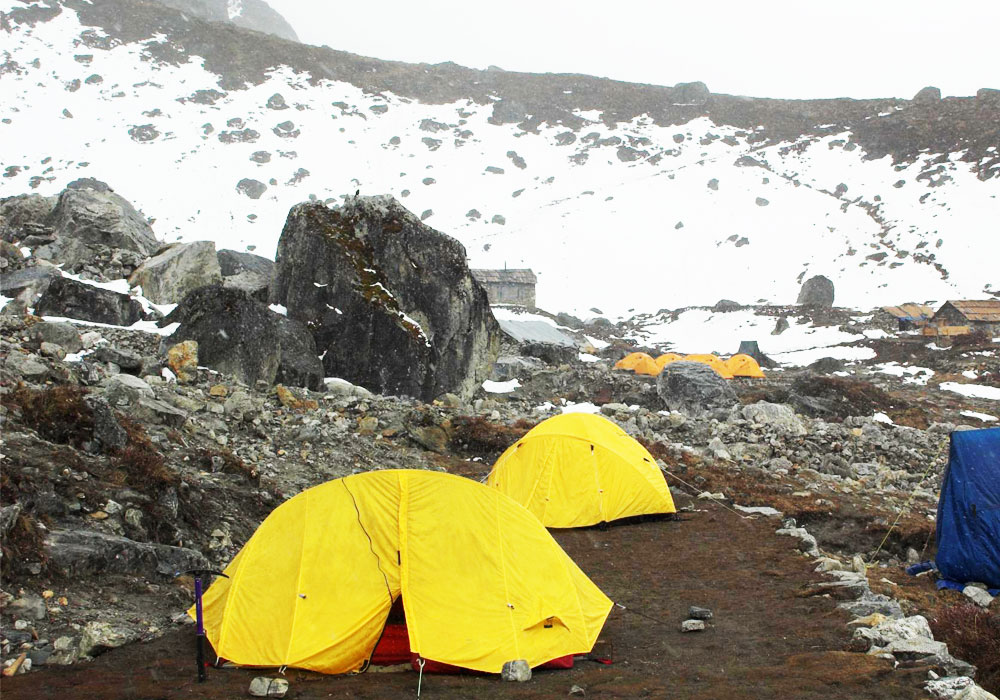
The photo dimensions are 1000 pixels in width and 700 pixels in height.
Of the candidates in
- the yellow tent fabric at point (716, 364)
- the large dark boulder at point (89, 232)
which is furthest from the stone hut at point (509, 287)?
the large dark boulder at point (89, 232)

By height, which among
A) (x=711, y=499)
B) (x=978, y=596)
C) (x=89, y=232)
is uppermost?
(x=89, y=232)

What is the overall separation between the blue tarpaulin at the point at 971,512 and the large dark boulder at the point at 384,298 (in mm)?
11730

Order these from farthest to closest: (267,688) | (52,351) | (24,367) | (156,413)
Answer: (52,351), (156,413), (24,367), (267,688)

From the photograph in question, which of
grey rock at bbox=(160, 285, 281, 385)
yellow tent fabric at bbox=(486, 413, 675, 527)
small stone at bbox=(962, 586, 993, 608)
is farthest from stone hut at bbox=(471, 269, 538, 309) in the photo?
small stone at bbox=(962, 586, 993, 608)

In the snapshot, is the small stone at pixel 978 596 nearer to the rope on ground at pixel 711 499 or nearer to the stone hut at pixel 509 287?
the rope on ground at pixel 711 499

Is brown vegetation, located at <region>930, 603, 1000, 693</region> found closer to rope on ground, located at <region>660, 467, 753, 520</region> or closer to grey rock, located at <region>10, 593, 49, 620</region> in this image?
rope on ground, located at <region>660, 467, 753, 520</region>

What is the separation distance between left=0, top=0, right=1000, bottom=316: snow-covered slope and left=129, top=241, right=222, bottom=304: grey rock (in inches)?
1457

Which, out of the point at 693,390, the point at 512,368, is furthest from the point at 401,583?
the point at 512,368

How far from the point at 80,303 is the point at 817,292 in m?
46.1

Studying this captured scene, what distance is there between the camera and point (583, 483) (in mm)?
12148

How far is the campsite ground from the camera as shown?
5578 millimetres

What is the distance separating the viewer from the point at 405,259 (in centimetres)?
1947

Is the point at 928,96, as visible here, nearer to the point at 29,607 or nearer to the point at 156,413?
the point at 156,413

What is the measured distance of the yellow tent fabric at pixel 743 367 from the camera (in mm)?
32062
